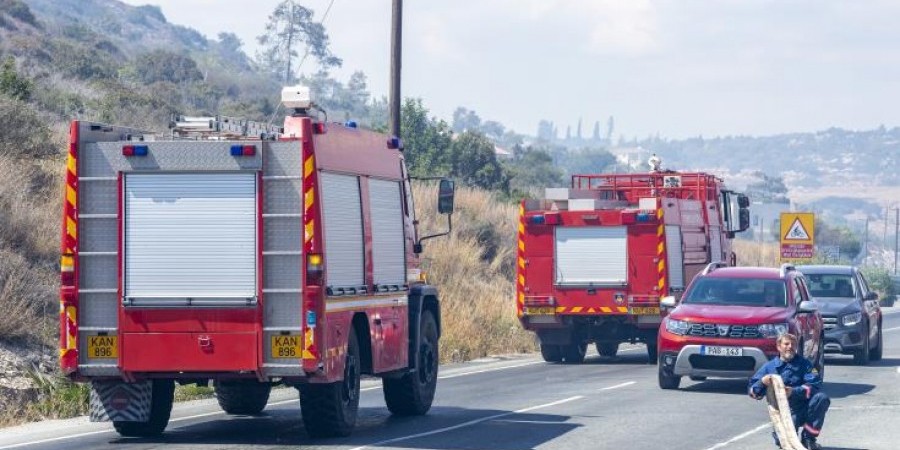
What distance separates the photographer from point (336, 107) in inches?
5738

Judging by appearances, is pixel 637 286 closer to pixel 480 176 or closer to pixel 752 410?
pixel 752 410

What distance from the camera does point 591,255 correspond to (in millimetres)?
28219

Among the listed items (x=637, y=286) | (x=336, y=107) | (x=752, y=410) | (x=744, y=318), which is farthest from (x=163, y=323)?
(x=336, y=107)

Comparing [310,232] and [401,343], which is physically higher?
[310,232]

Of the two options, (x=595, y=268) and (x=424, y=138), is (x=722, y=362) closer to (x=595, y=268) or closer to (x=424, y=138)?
(x=595, y=268)

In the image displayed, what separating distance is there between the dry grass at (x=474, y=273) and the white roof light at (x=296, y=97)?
→ 14071 mm

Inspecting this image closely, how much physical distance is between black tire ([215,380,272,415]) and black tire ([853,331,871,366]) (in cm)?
1365

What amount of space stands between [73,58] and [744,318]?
144 ft

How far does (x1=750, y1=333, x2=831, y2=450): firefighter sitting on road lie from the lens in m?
14.1

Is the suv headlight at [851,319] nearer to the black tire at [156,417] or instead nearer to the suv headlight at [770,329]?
the suv headlight at [770,329]

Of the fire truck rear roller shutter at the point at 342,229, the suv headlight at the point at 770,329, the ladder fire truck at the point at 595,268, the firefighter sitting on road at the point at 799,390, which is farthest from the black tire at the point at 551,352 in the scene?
the firefighter sitting on road at the point at 799,390

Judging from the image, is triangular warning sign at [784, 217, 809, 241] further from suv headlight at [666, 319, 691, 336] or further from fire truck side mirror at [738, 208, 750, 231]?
suv headlight at [666, 319, 691, 336]

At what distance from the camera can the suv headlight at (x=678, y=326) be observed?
21.4m

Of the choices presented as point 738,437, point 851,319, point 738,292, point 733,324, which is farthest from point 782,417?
point 851,319
